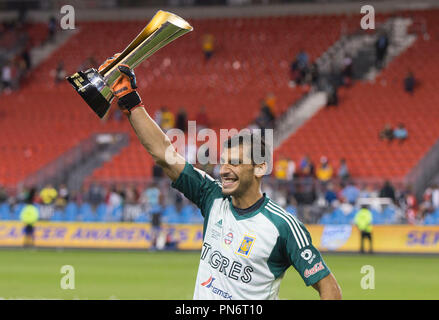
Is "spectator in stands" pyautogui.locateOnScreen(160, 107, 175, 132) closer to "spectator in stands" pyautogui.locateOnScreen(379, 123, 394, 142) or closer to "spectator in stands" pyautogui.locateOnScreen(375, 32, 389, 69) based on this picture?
"spectator in stands" pyautogui.locateOnScreen(379, 123, 394, 142)

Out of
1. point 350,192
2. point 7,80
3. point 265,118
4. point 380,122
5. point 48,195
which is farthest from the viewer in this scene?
point 7,80

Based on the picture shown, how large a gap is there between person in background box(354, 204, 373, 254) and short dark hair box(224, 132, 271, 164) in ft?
61.8

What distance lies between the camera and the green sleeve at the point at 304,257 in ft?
16.8

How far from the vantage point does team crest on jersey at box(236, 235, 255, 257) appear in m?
5.34

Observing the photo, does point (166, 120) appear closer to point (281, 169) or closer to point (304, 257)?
point (281, 169)

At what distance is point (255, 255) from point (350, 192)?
20.5 meters

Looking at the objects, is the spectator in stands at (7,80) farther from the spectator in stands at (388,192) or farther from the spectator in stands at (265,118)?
the spectator in stands at (388,192)

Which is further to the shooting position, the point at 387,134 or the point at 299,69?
the point at 299,69

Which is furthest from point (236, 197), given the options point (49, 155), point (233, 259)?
point (49, 155)

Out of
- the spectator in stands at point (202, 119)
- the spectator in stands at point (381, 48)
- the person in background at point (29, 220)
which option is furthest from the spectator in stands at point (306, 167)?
the person in background at point (29, 220)

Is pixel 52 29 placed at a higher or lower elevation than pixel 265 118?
higher

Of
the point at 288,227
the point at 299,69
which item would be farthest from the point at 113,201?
the point at 288,227

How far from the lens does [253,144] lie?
5.41 m
